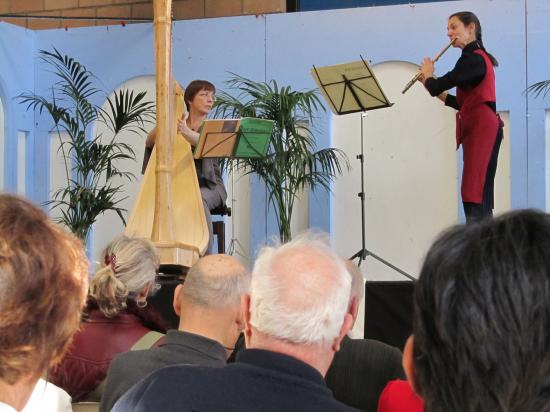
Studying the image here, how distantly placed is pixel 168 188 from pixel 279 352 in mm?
3271

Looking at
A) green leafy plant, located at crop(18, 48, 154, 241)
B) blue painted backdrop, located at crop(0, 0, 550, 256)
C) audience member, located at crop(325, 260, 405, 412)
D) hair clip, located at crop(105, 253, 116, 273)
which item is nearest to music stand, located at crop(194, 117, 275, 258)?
green leafy plant, located at crop(18, 48, 154, 241)

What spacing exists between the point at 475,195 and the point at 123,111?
2.88m

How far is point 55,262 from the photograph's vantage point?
1.13m

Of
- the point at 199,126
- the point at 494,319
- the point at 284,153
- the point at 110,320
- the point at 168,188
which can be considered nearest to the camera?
the point at 494,319

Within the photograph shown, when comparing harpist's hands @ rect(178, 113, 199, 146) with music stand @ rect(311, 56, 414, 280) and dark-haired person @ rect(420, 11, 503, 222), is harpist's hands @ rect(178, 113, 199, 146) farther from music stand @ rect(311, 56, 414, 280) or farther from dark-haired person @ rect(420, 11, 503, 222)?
dark-haired person @ rect(420, 11, 503, 222)

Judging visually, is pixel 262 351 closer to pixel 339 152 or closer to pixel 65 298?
pixel 65 298

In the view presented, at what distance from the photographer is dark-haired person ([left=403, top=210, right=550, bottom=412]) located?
101 cm

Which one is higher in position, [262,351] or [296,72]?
[296,72]

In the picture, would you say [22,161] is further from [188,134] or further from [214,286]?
[214,286]

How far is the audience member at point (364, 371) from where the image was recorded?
2.27m

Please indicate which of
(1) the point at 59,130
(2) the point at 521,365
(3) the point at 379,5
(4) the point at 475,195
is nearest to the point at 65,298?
(2) the point at 521,365

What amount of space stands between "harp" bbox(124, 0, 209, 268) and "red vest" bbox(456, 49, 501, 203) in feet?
5.07

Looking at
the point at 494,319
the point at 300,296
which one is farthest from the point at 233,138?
the point at 494,319

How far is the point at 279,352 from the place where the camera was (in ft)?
5.03
